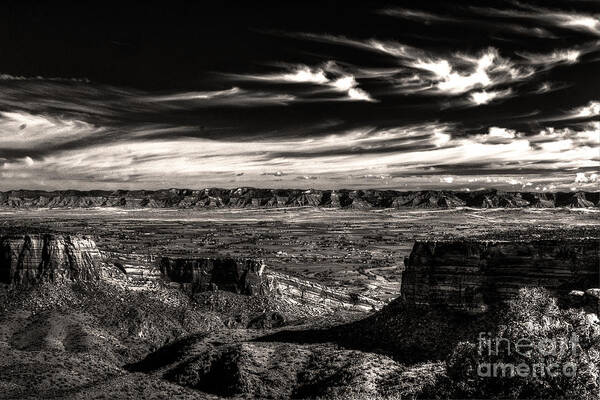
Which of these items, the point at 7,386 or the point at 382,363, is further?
the point at 382,363

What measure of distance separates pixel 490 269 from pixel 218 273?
57.9 m

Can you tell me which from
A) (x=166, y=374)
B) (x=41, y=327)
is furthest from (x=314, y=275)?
(x=166, y=374)

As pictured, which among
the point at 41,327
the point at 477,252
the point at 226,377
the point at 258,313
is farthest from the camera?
the point at 258,313

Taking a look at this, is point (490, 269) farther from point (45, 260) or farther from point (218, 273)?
point (45, 260)

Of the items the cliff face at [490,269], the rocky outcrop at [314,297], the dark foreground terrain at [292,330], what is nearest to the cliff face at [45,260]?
the dark foreground terrain at [292,330]

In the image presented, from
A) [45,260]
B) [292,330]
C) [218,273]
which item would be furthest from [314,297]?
[45,260]

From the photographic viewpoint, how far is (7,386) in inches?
1987

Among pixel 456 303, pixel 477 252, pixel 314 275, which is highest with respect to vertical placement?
pixel 477 252

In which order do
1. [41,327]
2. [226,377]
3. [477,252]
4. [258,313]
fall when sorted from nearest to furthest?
[226,377], [477,252], [41,327], [258,313]

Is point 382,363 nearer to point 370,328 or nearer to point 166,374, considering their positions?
point 370,328

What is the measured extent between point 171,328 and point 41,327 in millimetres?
19628

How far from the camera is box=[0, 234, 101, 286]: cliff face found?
3632 inches

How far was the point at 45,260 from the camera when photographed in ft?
306

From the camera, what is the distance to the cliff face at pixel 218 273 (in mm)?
105625
